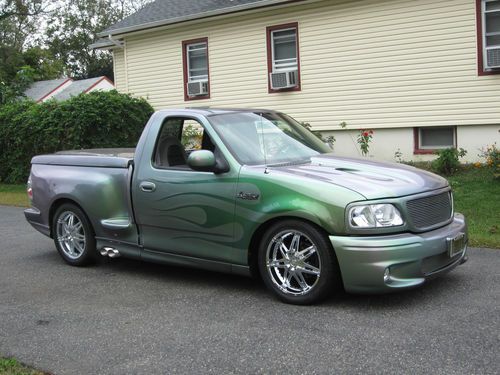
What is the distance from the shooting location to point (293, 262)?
5.16 metres

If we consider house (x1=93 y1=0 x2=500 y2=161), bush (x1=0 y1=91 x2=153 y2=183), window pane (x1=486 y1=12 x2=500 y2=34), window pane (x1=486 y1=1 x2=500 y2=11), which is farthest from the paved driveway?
bush (x1=0 y1=91 x2=153 y2=183)

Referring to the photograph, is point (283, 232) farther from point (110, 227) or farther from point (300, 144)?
point (110, 227)

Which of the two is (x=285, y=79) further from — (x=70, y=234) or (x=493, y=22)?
(x=70, y=234)

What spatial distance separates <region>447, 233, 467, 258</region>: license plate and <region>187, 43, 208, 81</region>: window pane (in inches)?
520

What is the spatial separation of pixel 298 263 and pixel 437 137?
986 centimetres

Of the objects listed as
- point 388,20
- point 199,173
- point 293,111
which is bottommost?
point 199,173

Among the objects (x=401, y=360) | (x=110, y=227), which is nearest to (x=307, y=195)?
(x=401, y=360)

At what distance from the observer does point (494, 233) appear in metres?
7.94

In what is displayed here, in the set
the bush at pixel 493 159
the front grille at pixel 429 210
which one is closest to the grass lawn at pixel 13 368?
the front grille at pixel 429 210

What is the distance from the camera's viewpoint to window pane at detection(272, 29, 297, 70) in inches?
627

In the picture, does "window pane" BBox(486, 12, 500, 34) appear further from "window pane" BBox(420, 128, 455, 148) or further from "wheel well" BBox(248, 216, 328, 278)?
"wheel well" BBox(248, 216, 328, 278)

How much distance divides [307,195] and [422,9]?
10.0 meters

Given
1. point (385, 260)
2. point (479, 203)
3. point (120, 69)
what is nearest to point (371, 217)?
point (385, 260)

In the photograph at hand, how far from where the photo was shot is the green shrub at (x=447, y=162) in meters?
12.3
